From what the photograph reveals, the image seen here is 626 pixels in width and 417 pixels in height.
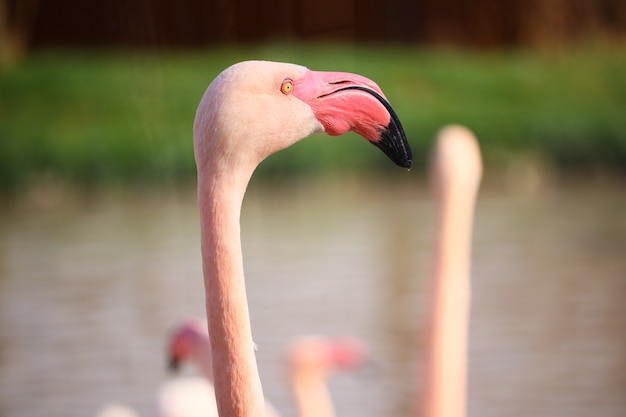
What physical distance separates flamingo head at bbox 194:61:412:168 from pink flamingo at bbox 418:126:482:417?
0.84 m

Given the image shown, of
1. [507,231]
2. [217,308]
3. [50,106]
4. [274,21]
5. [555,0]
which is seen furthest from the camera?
[555,0]

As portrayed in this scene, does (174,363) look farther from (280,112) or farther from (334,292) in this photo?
(334,292)

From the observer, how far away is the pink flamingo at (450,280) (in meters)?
2.61

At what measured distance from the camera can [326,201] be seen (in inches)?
393

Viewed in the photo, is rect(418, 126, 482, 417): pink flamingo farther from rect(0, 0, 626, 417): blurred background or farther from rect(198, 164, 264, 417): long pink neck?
rect(0, 0, 626, 417): blurred background

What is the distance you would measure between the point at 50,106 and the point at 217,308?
9817mm

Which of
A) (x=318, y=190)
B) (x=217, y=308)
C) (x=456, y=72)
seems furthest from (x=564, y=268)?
(x=217, y=308)

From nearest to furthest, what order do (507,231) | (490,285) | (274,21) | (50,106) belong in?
(490,285)
(507,231)
(50,106)
(274,21)

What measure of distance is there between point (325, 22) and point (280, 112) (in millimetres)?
10376

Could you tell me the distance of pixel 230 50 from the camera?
12.5 m

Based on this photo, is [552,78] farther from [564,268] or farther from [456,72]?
[564,268]

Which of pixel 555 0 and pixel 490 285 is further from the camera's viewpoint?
pixel 555 0

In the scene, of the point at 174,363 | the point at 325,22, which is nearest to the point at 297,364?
the point at 174,363

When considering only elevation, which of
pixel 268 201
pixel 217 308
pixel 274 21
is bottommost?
pixel 268 201
